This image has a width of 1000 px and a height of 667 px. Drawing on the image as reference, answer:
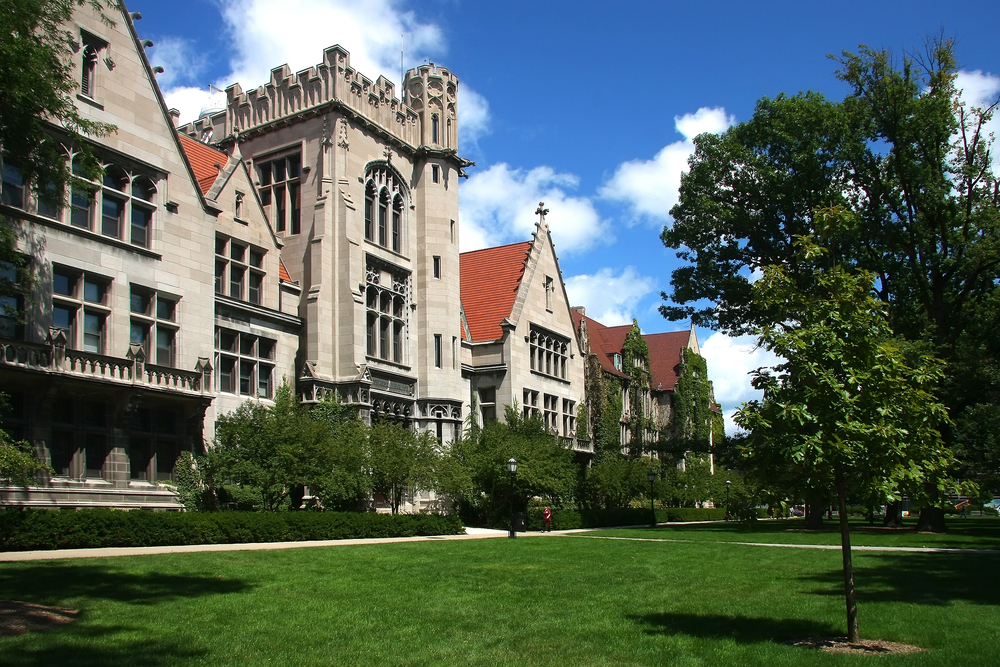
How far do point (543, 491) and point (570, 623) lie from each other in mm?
27404

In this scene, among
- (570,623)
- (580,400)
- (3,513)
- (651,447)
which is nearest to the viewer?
(570,623)

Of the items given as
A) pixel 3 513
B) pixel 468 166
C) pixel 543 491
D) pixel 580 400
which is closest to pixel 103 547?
pixel 3 513

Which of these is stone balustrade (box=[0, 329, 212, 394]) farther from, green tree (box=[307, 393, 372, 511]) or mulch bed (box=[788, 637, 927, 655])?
mulch bed (box=[788, 637, 927, 655])

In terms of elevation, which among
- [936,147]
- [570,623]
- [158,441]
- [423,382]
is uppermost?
[936,147]

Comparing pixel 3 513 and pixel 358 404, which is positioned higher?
pixel 358 404

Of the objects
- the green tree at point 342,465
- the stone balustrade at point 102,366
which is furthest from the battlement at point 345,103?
the stone balustrade at point 102,366

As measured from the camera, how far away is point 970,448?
4072cm

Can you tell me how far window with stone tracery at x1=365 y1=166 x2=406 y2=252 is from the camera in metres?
39.9

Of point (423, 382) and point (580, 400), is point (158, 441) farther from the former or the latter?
point (580, 400)

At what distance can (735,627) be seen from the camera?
40.1 ft

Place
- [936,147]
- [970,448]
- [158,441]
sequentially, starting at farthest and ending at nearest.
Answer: [970,448]
[936,147]
[158,441]

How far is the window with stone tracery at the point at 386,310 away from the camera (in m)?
38.9

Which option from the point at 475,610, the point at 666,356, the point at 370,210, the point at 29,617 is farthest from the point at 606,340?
the point at 29,617

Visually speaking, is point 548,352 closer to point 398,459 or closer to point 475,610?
point 398,459
